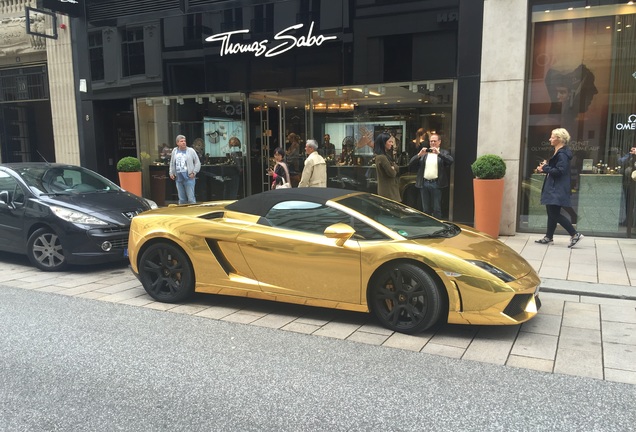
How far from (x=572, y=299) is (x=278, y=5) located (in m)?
8.86

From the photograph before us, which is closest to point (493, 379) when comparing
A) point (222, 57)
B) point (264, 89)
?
point (264, 89)

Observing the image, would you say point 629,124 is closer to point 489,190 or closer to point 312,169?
point 489,190

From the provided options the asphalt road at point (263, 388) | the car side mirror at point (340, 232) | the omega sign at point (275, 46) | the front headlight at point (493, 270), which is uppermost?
the omega sign at point (275, 46)

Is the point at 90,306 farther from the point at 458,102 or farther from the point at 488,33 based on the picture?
the point at 488,33

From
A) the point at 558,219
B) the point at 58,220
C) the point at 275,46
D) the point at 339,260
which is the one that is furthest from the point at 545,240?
the point at 58,220

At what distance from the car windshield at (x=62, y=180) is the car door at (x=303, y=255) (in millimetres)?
4260

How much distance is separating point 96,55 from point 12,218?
8.03 meters

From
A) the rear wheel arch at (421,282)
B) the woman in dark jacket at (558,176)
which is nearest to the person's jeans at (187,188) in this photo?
the woman in dark jacket at (558,176)

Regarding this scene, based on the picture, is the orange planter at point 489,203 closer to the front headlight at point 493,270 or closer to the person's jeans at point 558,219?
the person's jeans at point 558,219

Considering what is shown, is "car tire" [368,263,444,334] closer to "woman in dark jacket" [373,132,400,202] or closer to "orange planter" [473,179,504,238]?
"woman in dark jacket" [373,132,400,202]

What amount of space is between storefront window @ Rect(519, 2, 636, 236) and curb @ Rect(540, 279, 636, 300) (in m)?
3.66

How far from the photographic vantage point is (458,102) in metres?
9.70

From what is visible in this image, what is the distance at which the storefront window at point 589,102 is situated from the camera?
9031 millimetres

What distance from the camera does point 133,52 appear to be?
13336 millimetres
